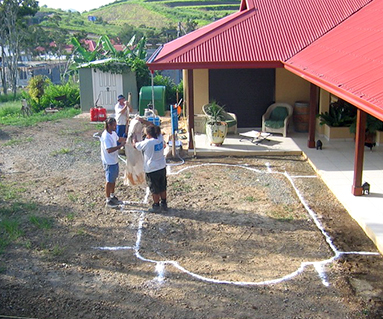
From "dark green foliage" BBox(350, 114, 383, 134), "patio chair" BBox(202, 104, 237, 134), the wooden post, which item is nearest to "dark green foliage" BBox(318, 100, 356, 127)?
"dark green foliage" BBox(350, 114, 383, 134)

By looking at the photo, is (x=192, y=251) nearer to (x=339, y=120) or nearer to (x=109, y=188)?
(x=109, y=188)

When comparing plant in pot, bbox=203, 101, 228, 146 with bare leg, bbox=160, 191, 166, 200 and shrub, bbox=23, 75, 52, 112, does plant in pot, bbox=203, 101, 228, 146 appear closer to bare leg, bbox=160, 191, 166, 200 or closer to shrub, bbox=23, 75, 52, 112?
bare leg, bbox=160, 191, 166, 200

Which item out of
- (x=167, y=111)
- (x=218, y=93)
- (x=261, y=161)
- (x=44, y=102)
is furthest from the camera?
(x=44, y=102)

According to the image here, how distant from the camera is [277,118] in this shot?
1424 centimetres

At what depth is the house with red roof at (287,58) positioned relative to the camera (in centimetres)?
877

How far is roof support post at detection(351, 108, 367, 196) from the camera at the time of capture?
27.7 ft

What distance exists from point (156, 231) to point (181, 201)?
4.62ft

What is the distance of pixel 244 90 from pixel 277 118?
1.31 metres

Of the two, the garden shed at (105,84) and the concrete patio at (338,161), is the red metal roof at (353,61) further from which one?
the garden shed at (105,84)

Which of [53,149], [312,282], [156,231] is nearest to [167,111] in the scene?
[53,149]

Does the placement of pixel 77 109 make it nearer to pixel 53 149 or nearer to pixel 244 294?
pixel 53 149

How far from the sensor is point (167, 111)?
2019 cm

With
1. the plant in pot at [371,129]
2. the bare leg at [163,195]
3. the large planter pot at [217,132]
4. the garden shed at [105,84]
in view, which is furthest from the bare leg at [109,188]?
the garden shed at [105,84]

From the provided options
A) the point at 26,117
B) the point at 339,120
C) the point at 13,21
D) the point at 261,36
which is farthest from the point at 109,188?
the point at 13,21
